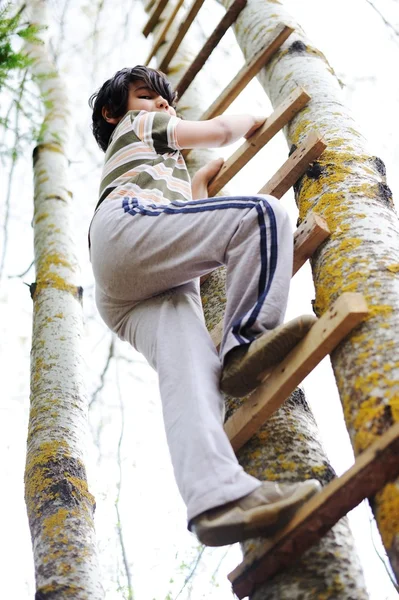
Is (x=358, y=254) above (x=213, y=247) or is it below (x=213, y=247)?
below

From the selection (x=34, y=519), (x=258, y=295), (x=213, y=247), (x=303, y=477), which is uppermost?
(x=213, y=247)

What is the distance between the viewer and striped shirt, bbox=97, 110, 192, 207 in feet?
6.89

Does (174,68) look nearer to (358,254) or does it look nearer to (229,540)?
(358,254)

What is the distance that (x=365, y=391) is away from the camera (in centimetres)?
150

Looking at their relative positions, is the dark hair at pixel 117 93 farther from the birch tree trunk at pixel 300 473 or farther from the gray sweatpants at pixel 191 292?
the birch tree trunk at pixel 300 473

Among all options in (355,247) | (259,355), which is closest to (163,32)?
(355,247)

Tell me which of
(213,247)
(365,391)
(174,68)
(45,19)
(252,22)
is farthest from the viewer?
(45,19)

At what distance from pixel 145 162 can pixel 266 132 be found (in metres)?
0.50

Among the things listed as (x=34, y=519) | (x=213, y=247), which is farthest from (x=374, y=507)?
(x=34, y=519)

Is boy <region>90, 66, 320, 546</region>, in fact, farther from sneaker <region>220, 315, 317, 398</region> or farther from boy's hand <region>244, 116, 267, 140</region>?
boy's hand <region>244, 116, 267, 140</region>

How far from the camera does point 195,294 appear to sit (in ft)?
6.71

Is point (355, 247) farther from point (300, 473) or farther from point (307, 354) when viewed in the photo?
point (300, 473)

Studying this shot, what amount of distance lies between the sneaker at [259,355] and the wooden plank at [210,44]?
83.7 inches

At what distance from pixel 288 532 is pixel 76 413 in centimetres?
123
